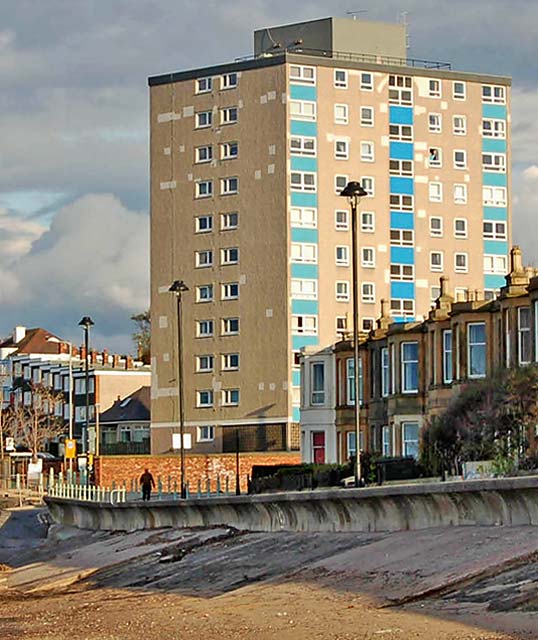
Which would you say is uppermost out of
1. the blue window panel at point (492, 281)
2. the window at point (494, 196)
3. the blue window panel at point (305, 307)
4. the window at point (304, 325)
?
the window at point (494, 196)

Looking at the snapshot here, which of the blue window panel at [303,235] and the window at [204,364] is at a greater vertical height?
the blue window panel at [303,235]

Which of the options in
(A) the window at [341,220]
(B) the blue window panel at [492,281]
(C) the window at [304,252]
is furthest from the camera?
(B) the blue window panel at [492,281]

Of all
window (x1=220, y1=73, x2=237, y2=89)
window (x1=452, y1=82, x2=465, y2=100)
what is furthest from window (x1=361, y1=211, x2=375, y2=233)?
window (x1=220, y1=73, x2=237, y2=89)

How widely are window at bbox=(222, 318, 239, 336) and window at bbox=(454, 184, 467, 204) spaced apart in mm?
17341

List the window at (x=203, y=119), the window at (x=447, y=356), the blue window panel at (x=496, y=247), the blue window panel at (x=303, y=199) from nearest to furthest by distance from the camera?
the window at (x=447, y=356)
the blue window panel at (x=303, y=199)
the window at (x=203, y=119)
the blue window panel at (x=496, y=247)

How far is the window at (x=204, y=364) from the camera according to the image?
337 feet

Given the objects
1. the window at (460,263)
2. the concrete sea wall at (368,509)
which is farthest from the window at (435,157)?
the concrete sea wall at (368,509)

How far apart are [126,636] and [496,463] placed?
2198 centimetres

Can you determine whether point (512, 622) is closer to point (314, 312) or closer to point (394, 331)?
point (394, 331)

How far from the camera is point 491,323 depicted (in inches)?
2250

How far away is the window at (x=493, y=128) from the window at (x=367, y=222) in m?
10.7

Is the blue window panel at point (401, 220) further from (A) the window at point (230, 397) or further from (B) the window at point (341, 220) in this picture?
(A) the window at point (230, 397)

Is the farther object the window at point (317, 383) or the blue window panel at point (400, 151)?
the blue window panel at point (400, 151)

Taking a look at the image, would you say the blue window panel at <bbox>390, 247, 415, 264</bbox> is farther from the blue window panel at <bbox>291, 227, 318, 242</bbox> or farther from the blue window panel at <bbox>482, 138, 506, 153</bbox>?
the blue window panel at <bbox>482, 138, 506, 153</bbox>
